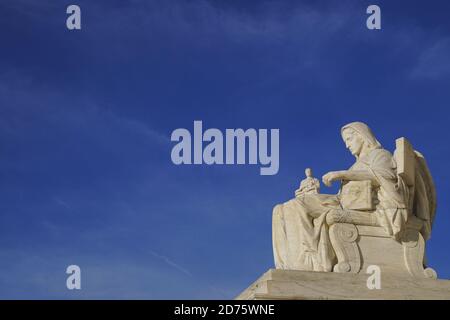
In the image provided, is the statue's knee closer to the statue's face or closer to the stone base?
the stone base

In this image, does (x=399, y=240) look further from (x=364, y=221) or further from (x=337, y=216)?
(x=337, y=216)

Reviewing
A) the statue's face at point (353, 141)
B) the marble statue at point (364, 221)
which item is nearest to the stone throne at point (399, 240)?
the marble statue at point (364, 221)

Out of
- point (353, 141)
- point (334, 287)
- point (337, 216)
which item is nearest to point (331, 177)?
point (337, 216)

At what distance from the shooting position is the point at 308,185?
15945 mm

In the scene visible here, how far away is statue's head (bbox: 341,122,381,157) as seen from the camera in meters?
15.8

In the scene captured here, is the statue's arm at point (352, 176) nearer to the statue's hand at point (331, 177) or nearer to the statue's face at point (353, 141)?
the statue's hand at point (331, 177)

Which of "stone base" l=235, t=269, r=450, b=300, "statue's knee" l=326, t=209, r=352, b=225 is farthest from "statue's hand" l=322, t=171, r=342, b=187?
"stone base" l=235, t=269, r=450, b=300

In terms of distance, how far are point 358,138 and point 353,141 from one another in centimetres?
Result: 10

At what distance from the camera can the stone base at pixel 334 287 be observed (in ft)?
45.1

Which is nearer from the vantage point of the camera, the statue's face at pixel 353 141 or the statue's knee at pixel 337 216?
the statue's knee at pixel 337 216

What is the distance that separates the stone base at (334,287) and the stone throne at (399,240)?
28cm

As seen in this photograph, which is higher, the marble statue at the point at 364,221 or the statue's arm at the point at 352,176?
the statue's arm at the point at 352,176
